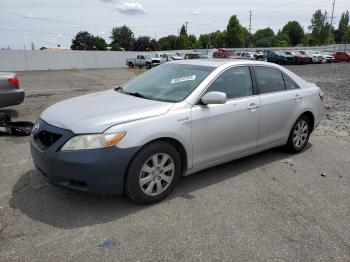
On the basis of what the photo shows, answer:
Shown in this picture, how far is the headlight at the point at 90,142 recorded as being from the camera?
3541 mm

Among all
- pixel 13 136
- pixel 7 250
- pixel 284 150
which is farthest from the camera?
pixel 13 136

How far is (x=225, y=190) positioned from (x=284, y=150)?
2.02m

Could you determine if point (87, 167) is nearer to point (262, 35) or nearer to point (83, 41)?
point (83, 41)

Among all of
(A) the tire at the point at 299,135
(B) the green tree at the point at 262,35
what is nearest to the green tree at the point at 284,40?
(B) the green tree at the point at 262,35

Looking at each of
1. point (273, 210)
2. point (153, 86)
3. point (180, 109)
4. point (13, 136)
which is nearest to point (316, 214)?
point (273, 210)

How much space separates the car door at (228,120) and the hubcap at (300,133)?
1.15 meters

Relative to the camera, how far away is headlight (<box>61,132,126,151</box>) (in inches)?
139

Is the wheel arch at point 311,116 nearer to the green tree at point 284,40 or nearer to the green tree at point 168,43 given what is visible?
the green tree at point 168,43

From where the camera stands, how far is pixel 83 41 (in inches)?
3263

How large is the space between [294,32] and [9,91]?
105470 mm

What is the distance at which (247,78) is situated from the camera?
5000 millimetres

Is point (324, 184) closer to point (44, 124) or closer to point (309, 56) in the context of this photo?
point (44, 124)

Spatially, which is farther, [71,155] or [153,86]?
[153,86]

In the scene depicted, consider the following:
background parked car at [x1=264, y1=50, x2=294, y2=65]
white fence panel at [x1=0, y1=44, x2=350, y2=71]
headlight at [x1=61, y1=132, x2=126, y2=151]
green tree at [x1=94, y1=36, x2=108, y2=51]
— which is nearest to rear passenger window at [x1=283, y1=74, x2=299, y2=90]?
headlight at [x1=61, y1=132, x2=126, y2=151]
